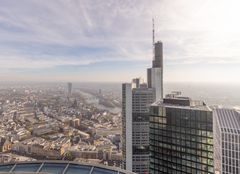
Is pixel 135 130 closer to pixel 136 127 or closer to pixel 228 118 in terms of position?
pixel 136 127

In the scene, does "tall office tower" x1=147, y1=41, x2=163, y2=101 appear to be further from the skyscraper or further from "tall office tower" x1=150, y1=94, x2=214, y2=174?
"tall office tower" x1=150, y1=94, x2=214, y2=174

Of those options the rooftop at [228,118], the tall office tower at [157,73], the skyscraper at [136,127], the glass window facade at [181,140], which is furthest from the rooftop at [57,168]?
the tall office tower at [157,73]

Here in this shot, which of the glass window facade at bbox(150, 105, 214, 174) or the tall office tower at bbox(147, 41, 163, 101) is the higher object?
the tall office tower at bbox(147, 41, 163, 101)

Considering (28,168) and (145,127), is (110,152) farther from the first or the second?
(28,168)

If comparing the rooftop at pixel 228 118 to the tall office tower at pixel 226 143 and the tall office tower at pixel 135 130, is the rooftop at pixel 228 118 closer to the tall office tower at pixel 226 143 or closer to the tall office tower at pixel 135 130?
the tall office tower at pixel 226 143

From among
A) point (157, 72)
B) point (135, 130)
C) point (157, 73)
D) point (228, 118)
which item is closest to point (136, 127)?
point (135, 130)

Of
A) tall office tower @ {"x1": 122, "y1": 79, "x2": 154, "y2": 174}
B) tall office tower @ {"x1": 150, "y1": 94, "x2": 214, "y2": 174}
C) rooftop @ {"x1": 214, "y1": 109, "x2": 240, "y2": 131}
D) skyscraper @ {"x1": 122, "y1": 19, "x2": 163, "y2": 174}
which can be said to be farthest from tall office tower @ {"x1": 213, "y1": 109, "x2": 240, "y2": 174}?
tall office tower @ {"x1": 122, "y1": 79, "x2": 154, "y2": 174}

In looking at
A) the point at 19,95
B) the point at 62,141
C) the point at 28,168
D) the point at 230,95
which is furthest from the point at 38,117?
the point at 28,168
